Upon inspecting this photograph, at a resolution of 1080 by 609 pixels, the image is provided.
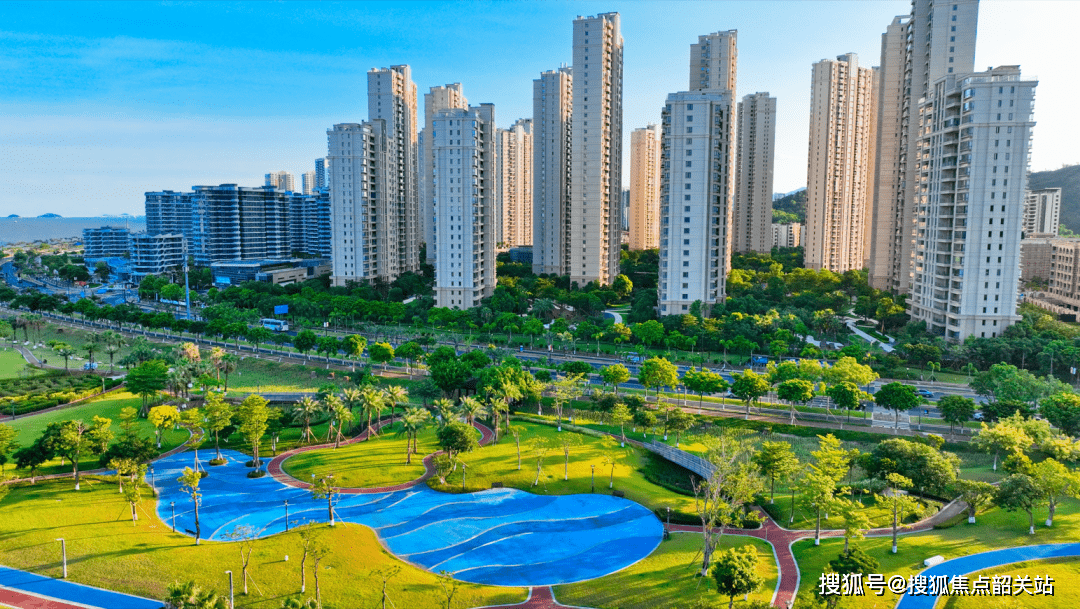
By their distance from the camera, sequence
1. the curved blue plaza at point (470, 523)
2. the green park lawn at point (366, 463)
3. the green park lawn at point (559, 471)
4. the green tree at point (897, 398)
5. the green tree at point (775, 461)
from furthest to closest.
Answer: the green tree at point (897, 398)
the green park lawn at point (366, 463)
the green park lawn at point (559, 471)
the green tree at point (775, 461)
the curved blue plaza at point (470, 523)

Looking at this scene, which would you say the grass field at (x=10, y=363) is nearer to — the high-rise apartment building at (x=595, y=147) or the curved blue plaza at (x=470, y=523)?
the curved blue plaza at (x=470, y=523)

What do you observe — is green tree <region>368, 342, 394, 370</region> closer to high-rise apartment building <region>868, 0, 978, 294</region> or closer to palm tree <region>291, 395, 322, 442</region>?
palm tree <region>291, 395, 322, 442</region>

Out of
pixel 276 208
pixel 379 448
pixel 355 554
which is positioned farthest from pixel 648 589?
pixel 276 208

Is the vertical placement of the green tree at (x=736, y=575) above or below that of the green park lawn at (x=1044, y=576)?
above

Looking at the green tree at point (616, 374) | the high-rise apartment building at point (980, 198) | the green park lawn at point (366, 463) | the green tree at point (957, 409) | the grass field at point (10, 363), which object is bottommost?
the green park lawn at point (366, 463)

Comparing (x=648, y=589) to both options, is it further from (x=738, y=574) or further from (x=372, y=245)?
(x=372, y=245)

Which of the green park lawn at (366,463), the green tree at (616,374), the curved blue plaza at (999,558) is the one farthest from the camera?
the green tree at (616,374)

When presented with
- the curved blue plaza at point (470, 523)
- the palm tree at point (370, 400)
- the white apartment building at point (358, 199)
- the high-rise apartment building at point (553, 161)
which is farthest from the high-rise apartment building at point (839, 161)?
the curved blue plaza at point (470, 523)
